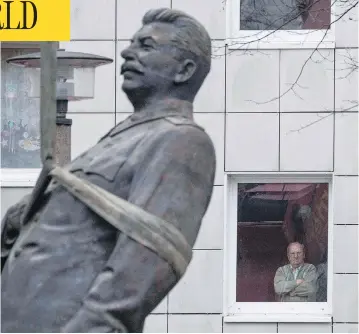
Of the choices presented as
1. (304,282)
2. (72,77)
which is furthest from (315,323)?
(72,77)

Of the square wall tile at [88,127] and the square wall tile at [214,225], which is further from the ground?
the square wall tile at [88,127]

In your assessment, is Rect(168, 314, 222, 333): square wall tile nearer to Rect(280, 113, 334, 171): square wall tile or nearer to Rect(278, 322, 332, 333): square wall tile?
Rect(278, 322, 332, 333): square wall tile

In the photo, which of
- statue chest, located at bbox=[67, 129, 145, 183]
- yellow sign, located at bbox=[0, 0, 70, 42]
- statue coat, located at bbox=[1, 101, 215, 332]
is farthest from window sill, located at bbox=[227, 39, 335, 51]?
statue coat, located at bbox=[1, 101, 215, 332]

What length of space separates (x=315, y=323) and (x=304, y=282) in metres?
0.51

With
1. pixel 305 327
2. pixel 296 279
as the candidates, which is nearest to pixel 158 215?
pixel 305 327

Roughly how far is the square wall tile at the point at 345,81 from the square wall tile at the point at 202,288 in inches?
61.7

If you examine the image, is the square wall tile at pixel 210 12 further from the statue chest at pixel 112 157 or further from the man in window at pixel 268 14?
the statue chest at pixel 112 157

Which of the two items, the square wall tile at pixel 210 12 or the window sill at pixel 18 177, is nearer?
the square wall tile at pixel 210 12

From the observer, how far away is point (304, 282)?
1917 cm

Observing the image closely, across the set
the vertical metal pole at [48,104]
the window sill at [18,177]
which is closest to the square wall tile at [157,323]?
the window sill at [18,177]

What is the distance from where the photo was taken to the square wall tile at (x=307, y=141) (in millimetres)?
18641

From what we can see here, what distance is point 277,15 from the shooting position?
61.5ft

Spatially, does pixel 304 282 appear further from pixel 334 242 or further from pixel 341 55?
pixel 341 55

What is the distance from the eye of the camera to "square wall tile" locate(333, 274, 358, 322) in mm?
18578
